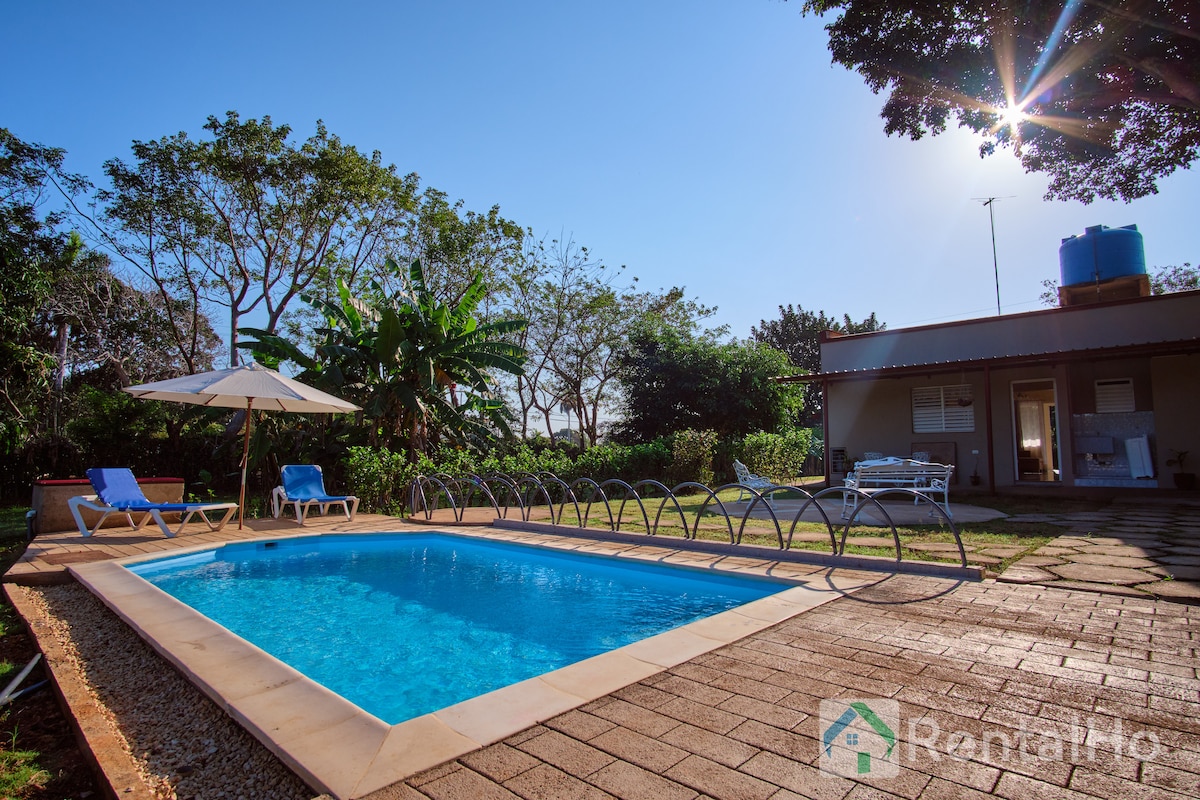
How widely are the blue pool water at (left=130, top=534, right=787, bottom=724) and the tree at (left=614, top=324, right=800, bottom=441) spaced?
13.5m

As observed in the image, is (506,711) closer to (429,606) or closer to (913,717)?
(913,717)

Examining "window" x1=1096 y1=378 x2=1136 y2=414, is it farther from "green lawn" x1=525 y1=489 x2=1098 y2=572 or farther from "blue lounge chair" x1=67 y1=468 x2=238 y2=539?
"blue lounge chair" x1=67 y1=468 x2=238 y2=539

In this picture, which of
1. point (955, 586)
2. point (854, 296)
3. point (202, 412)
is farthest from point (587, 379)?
point (955, 586)

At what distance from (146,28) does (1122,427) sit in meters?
21.7

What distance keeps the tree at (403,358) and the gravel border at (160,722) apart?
8134 mm

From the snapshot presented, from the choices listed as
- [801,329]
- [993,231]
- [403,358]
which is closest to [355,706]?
[403,358]

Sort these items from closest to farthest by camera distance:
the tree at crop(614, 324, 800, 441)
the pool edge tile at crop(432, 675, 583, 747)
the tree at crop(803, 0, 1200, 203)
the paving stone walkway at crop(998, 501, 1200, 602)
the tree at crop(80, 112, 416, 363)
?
the pool edge tile at crop(432, 675, 583, 747) → the paving stone walkway at crop(998, 501, 1200, 602) → the tree at crop(803, 0, 1200, 203) → the tree at crop(80, 112, 416, 363) → the tree at crop(614, 324, 800, 441)

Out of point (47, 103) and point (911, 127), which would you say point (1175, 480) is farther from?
point (47, 103)

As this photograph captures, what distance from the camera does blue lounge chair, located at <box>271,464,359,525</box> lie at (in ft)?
32.4

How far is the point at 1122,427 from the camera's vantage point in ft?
42.4

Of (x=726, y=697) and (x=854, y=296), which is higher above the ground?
(x=854, y=296)

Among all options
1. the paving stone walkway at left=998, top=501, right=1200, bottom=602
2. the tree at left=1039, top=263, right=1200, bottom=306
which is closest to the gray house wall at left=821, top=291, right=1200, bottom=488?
the paving stone walkway at left=998, top=501, right=1200, bottom=602

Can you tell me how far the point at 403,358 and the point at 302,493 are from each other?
3815 mm

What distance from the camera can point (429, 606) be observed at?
6008 millimetres
